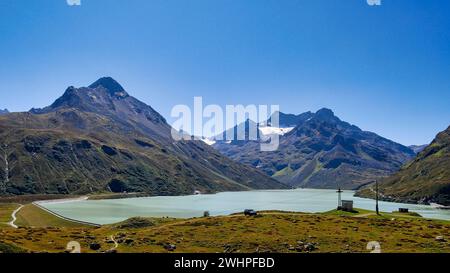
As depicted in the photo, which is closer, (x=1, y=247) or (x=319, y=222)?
(x=1, y=247)

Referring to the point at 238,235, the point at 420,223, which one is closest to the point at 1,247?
the point at 238,235

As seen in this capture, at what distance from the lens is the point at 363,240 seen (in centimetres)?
8544

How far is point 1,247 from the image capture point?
58.3 meters

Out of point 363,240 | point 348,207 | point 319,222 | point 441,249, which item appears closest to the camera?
point 441,249

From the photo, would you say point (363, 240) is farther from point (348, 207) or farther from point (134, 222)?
point (134, 222)

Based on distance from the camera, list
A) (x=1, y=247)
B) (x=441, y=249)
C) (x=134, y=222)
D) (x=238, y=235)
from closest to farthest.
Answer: (x=1, y=247) < (x=441, y=249) < (x=238, y=235) < (x=134, y=222)
